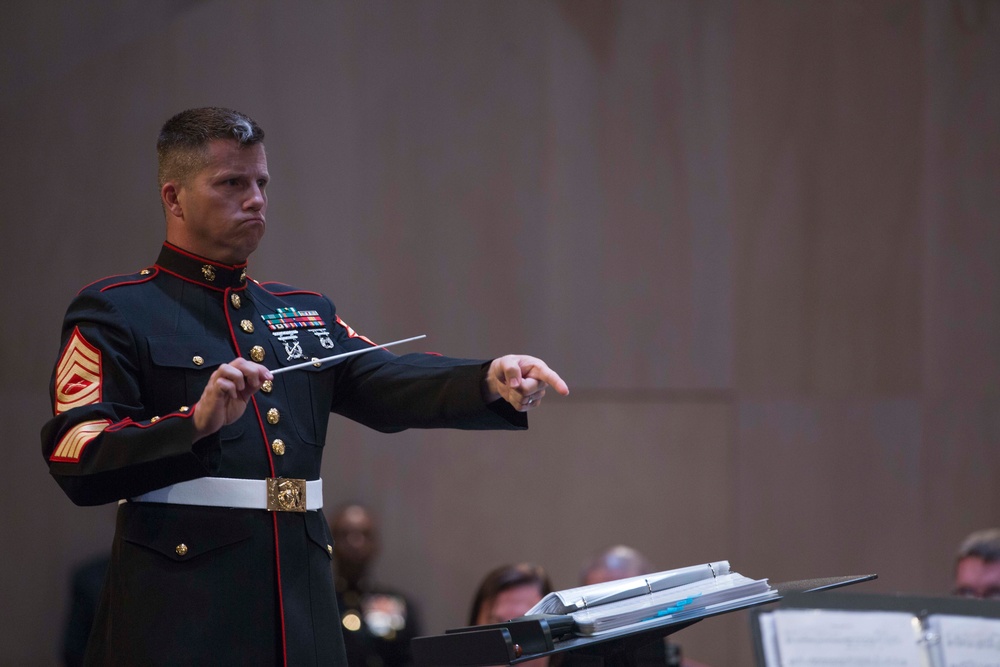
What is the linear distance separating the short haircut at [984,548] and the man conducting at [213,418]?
2.03 meters

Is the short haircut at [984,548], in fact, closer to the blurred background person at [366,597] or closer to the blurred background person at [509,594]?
the blurred background person at [509,594]

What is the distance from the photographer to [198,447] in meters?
1.44

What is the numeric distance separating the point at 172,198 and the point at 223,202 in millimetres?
95

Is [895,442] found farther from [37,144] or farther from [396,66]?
[37,144]

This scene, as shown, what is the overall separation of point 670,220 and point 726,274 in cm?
30

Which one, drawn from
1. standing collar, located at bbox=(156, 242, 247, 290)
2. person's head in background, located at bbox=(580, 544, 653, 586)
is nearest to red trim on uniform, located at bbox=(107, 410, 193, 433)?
standing collar, located at bbox=(156, 242, 247, 290)

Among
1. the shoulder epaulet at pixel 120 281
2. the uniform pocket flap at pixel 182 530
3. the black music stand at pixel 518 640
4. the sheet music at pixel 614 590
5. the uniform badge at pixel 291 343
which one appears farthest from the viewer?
the uniform badge at pixel 291 343

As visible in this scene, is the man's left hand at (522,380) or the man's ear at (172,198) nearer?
the man's left hand at (522,380)

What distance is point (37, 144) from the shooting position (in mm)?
3840

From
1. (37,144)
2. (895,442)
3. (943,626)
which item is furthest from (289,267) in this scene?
(943,626)

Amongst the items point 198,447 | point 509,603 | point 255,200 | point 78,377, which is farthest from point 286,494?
point 509,603

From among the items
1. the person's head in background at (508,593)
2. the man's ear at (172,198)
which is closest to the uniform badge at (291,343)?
the man's ear at (172,198)

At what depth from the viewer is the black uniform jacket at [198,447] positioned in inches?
57.9

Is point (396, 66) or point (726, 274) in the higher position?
point (396, 66)
